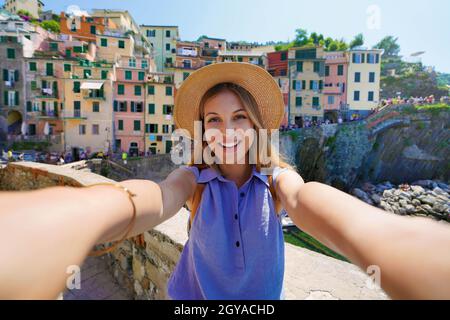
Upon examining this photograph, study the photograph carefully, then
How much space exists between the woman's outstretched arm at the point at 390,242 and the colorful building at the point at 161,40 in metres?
47.3

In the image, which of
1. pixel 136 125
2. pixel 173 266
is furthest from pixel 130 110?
pixel 173 266

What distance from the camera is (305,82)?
34812 mm

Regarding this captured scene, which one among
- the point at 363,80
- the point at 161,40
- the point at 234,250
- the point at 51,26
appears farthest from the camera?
the point at 161,40

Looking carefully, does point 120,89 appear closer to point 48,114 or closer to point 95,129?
point 95,129

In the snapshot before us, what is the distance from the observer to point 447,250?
724mm

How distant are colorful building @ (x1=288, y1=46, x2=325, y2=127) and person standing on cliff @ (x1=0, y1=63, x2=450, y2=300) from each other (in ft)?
112

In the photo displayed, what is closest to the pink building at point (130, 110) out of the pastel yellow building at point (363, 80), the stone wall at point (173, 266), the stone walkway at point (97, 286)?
the pastel yellow building at point (363, 80)

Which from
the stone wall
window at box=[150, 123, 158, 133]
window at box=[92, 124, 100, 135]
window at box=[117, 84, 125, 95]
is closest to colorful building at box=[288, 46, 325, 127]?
window at box=[150, 123, 158, 133]

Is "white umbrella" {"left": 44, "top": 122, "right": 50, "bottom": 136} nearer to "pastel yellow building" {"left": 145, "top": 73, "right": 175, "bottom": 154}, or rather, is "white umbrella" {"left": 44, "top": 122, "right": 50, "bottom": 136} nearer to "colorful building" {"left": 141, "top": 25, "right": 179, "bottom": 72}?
"pastel yellow building" {"left": 145, "top": 73, "right": 175, "bottom": 154}

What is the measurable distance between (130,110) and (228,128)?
31.3 metres

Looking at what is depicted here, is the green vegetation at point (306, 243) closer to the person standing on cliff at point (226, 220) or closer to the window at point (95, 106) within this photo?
the person standing on cliff at point (226, 220)

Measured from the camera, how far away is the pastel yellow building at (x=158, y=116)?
103 ft

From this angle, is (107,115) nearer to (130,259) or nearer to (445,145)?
(130,259)

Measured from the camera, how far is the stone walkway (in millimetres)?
3336
